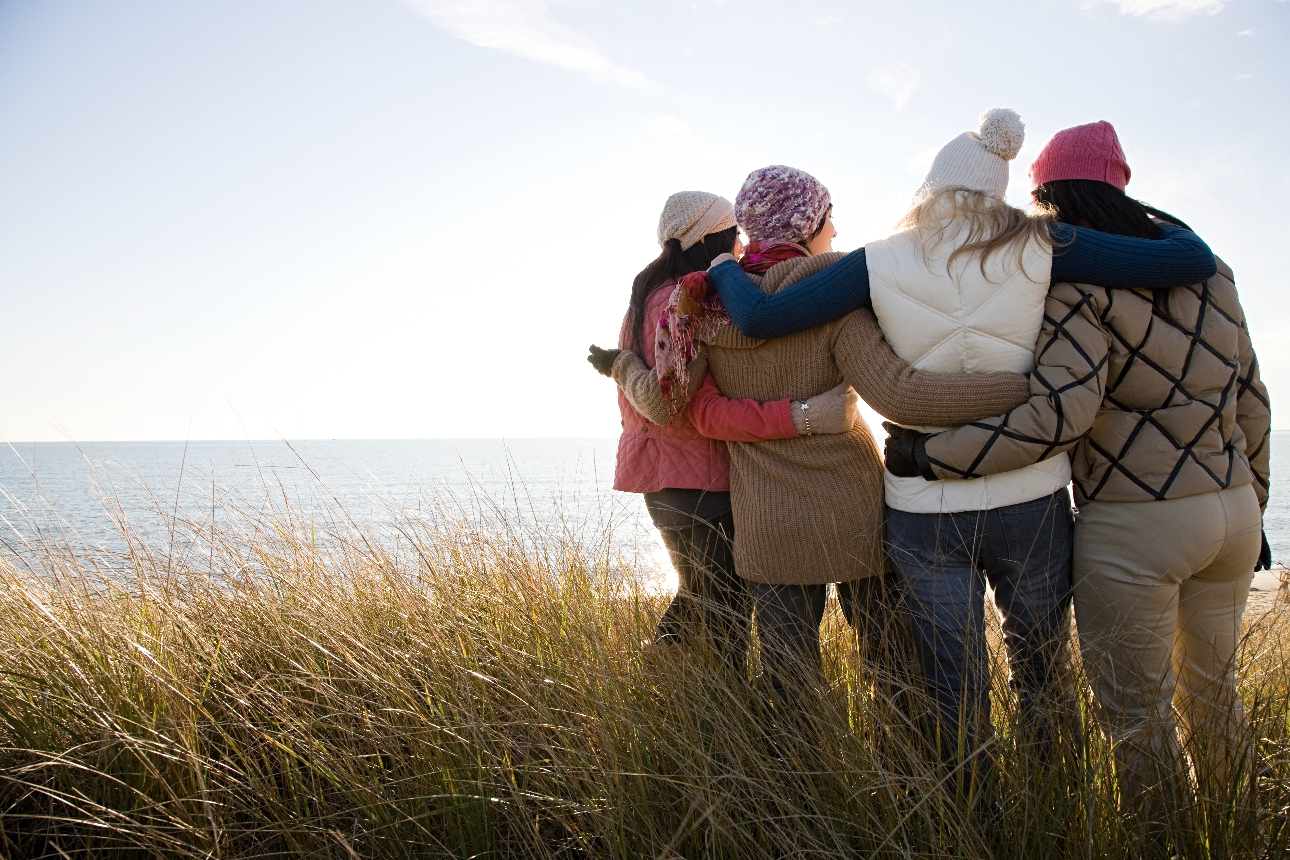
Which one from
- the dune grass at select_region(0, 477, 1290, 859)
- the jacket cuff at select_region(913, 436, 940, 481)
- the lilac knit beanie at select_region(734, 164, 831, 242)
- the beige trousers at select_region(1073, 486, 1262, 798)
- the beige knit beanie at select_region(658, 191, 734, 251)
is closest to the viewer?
the dune grass at select_region(0, 477, 1290, 859)

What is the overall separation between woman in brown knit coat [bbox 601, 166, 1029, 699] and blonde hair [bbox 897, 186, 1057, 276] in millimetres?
241

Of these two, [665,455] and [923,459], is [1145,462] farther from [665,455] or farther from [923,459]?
[665,455]

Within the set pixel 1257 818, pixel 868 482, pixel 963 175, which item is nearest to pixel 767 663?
pixel 868 482

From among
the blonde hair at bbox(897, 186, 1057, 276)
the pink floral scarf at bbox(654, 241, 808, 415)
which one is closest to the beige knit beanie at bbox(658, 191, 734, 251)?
the pink floral scarf at bbox(654, 241, 808, 415)

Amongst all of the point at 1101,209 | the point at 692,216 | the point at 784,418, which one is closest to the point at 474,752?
the point at 784,418

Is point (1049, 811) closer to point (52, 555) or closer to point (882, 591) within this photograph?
point (882, 591)

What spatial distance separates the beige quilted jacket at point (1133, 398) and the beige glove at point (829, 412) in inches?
11.8

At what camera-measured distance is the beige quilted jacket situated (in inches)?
70.5

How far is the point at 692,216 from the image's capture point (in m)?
2.50

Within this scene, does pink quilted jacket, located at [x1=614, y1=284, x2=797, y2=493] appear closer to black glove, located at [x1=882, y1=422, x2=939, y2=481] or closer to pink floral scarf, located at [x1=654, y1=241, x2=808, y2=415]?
pink floral scarf, located at [x1=654, y1=241, x2=808, y2=415]

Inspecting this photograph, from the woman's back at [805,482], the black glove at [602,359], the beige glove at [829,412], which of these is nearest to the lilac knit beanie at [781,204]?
the woman's back at [805,482]

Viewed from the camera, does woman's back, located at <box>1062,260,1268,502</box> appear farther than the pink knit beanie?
No

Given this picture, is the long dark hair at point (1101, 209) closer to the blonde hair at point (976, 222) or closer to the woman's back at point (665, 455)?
the blonde hair at point (976, 222)

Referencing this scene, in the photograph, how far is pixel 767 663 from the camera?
2.08m
